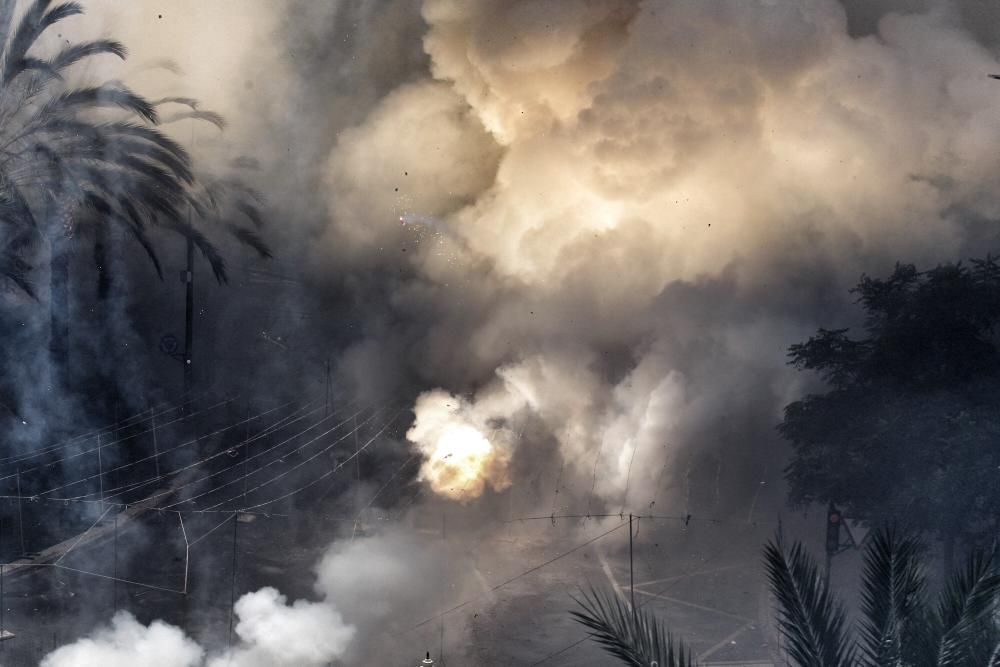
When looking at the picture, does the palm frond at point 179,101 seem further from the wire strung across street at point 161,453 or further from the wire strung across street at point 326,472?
Answer: the wire strung across street at point 326,472

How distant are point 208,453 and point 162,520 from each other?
82.1 inches

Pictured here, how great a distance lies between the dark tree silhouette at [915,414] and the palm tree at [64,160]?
10202 millimetres

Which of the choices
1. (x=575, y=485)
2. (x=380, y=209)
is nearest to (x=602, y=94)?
(x=380, y=209)

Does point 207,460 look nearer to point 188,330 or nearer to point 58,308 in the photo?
point 188,330

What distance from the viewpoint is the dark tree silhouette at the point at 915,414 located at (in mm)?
11500

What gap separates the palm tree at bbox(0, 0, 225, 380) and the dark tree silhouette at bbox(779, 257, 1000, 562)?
10.2 m

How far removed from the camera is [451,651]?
408 inches

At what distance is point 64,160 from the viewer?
42.9 feet

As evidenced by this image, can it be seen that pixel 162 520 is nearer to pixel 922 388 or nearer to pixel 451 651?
pixel 451 651

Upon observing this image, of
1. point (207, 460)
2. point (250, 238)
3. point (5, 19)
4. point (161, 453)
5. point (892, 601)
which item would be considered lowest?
point (892, 601)

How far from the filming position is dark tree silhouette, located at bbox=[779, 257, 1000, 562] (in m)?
11.5

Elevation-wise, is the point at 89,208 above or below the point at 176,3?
below

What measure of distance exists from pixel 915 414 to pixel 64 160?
1241cm

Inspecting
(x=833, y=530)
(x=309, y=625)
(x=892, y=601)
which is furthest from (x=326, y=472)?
(x=892, y=601)
